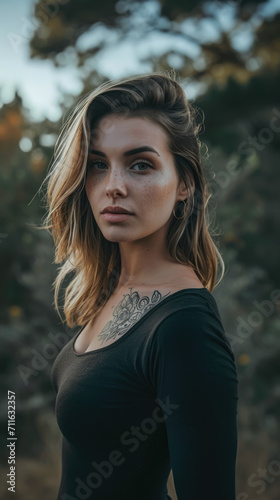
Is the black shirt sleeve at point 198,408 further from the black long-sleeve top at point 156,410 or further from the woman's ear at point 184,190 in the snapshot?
the woman's ear at point 184,190

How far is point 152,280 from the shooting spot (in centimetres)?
153

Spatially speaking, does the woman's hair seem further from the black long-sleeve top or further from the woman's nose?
the black long-sleeve top

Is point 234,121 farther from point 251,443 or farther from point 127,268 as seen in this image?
point 127,268

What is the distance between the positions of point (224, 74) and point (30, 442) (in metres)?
4.97

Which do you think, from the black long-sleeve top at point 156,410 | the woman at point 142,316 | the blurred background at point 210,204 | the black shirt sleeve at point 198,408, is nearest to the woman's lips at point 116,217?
the woman at point 142,316

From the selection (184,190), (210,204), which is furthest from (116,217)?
(210,204)

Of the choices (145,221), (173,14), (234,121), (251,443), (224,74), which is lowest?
(251,443)

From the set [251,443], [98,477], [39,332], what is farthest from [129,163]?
[251,443]

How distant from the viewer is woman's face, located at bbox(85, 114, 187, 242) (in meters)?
1.49

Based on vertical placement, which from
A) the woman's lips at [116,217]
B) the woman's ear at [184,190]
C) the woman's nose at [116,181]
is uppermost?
the woman's nose at [116,181]

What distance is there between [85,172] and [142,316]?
53cm

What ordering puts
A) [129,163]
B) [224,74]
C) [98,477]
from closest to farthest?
[98,477] → [129,163] → [224,74]

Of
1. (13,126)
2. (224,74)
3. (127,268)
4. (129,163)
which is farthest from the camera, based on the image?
(224,74)

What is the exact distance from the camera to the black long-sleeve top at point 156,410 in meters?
1.15
